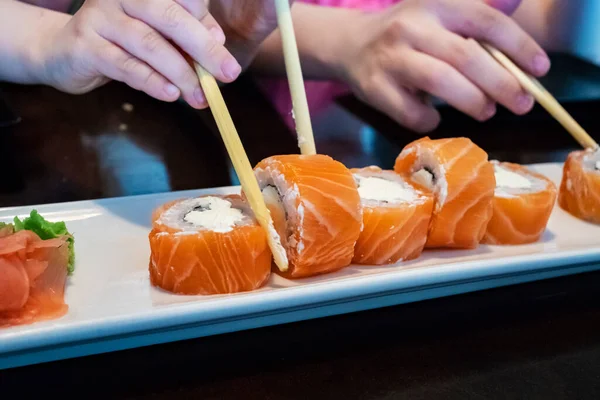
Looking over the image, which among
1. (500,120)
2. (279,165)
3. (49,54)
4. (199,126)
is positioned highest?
(49,54)

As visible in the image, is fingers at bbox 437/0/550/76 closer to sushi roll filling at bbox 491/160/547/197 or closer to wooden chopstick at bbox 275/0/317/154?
sushi roll filling at bbox 491/160/547/197

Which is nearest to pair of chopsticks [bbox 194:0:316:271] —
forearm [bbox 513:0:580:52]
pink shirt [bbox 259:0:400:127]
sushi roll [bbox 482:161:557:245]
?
sushi roll [bbox 482:161:557:245]

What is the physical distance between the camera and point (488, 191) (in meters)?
1.20

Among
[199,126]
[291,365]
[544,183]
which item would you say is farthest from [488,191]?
[199,126]

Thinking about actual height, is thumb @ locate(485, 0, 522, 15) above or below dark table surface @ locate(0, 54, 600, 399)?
above

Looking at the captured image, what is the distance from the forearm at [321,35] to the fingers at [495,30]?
0.35m

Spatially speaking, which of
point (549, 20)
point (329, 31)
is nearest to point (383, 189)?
point (329, 31)

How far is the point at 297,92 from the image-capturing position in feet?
4.08

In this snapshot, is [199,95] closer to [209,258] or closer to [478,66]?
[209,258]

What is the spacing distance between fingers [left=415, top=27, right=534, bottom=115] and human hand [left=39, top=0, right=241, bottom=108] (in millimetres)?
838

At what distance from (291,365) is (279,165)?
0.37 m

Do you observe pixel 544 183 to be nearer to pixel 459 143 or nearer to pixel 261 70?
pixel 459 143

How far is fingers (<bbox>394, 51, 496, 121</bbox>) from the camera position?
1.73m

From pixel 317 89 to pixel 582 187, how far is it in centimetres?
130
